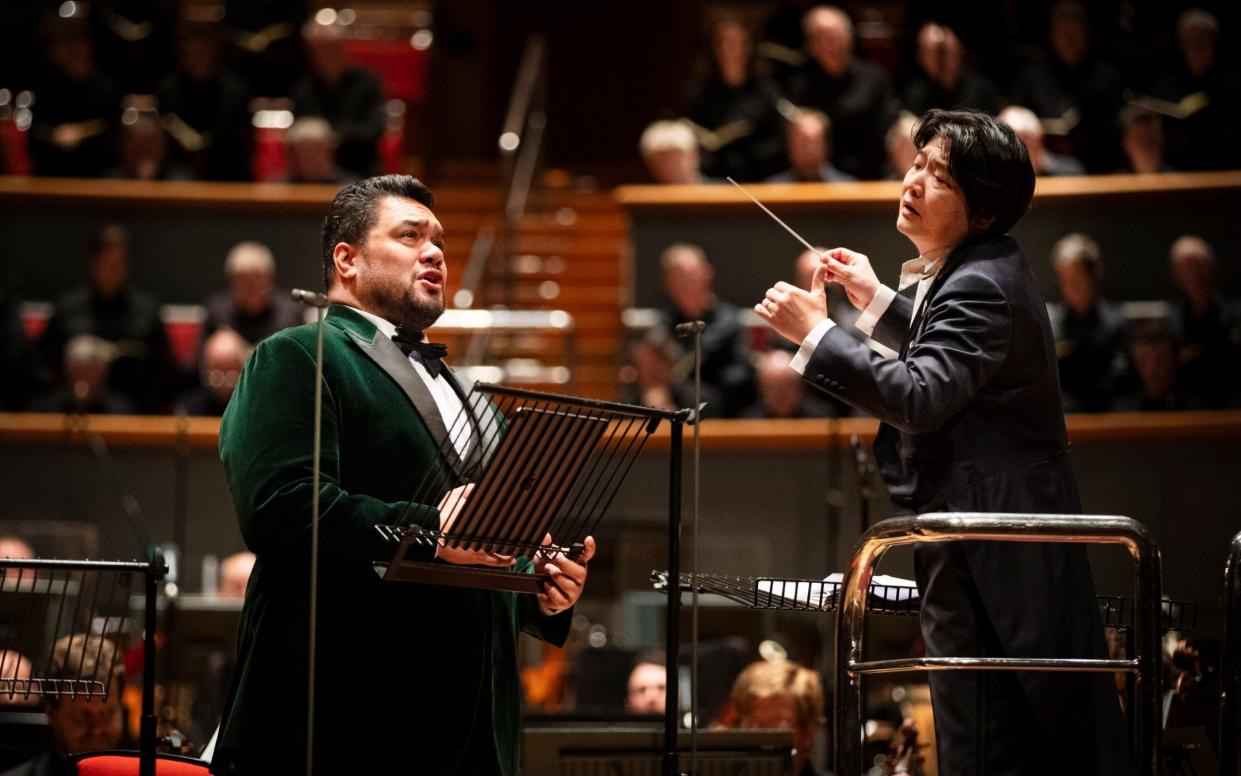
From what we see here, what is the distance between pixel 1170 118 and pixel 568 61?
480 cm

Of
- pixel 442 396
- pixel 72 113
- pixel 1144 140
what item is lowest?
pixel 442 396

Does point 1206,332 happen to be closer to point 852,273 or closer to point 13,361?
point 852,273

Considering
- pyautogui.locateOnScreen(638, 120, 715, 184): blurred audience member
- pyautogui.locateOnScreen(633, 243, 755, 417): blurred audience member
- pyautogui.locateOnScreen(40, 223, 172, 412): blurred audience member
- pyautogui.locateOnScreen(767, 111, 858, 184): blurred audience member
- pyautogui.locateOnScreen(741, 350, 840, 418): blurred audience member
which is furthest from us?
pyautogui.locateOnScreen(638, 120, 715, 184): blurred audience member

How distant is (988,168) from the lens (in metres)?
2.97

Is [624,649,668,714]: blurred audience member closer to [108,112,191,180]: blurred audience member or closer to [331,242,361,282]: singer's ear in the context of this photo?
[331,242,361,282]: singer's ear

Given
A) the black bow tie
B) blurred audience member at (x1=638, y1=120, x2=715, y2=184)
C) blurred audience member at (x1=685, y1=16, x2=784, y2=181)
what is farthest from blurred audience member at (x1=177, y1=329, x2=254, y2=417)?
the black bow tie

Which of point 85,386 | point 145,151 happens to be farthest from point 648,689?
point 145,151

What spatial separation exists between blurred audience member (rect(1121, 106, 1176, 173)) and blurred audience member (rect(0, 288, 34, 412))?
516cm

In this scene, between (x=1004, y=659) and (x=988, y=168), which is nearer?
(x=1004, y=659)

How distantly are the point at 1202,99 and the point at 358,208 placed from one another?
19.3ft

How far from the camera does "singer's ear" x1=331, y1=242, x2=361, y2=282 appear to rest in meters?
3.29

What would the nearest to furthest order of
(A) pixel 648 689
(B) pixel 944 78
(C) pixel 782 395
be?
1. (A) pixel 648 689
2. (C) pixel 782 395
3. (B) pixel 944 78

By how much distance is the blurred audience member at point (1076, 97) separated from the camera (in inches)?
327

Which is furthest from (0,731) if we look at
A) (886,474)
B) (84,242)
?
(84,242)
